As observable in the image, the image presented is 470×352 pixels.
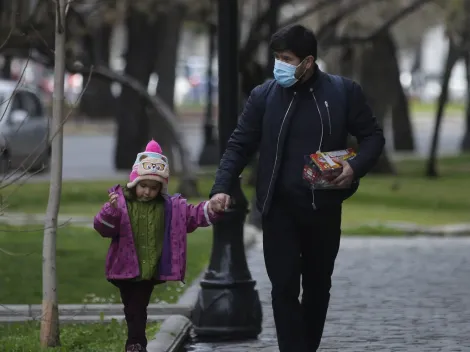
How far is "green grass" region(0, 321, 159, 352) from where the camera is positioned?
8453 mm

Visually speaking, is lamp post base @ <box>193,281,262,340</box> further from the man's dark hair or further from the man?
the man's dark hair

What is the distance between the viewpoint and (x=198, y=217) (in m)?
7.51

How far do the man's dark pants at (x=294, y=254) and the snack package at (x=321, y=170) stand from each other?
0.18 m

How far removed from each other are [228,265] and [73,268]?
12.2 ft

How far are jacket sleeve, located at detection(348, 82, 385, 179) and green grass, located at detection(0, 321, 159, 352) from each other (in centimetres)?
194

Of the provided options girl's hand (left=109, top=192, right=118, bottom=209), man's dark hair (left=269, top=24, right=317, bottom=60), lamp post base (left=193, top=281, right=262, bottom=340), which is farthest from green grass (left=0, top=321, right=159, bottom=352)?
man's dark hair (left=269, top=24, right=317, bottom=60)

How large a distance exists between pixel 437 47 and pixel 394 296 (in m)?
86.2

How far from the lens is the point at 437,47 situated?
96.6 meters

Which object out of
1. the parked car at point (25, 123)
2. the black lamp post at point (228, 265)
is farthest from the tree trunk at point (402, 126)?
the black lamp post at point (228, 265)

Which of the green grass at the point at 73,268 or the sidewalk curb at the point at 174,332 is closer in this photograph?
the sidewalk curb at the point at 174,332

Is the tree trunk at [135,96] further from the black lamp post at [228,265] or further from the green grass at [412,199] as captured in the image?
the black lamp post at [228,265]

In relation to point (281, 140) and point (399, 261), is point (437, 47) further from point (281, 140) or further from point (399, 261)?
point (281, 140)

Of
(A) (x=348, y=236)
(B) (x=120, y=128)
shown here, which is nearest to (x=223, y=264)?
(A) (x=348, y=236)

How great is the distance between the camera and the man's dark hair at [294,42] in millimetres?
7340
